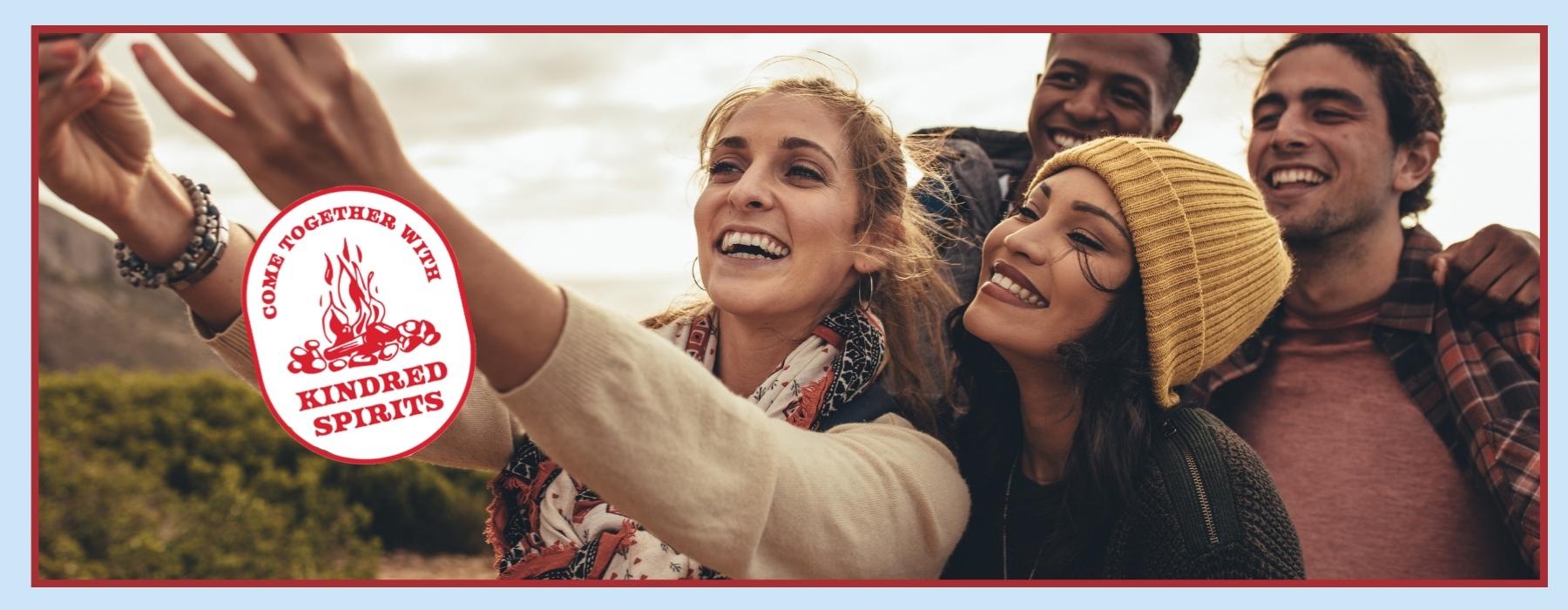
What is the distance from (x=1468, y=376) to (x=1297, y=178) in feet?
2.63

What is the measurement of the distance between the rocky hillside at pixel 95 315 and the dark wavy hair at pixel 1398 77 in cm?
968

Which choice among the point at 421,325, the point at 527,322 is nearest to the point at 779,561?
the point at 527,322

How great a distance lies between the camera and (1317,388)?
3633mm

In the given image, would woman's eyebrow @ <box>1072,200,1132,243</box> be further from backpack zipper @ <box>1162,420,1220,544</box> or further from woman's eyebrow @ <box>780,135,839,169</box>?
woman's eyebrow @ <box>780,135,839,169</box>

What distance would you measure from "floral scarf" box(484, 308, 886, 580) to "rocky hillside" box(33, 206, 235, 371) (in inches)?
350

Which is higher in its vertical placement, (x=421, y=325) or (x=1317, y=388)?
(x=421, y=325)

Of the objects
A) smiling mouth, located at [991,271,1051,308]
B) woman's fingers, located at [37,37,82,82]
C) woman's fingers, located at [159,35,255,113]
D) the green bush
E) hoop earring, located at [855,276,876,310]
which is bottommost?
the green bush

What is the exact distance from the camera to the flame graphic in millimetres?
2215

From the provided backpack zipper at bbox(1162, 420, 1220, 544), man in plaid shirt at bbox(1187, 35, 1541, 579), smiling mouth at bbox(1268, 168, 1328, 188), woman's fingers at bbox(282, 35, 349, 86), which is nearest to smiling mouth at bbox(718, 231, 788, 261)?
backpack zipper at bbox(1162, 420, 1220, 544)

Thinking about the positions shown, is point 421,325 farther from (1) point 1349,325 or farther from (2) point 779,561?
(1) point 1349,325

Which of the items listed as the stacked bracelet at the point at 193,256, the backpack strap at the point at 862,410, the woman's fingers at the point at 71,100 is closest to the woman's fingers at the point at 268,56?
the woman's fingers at the point at 71,100

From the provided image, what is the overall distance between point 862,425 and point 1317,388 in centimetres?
196

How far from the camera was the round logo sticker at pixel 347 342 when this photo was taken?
2180 mm

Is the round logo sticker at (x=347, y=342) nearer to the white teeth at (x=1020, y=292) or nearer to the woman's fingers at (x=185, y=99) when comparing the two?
the woman's fingers at (x=185, y=99)
